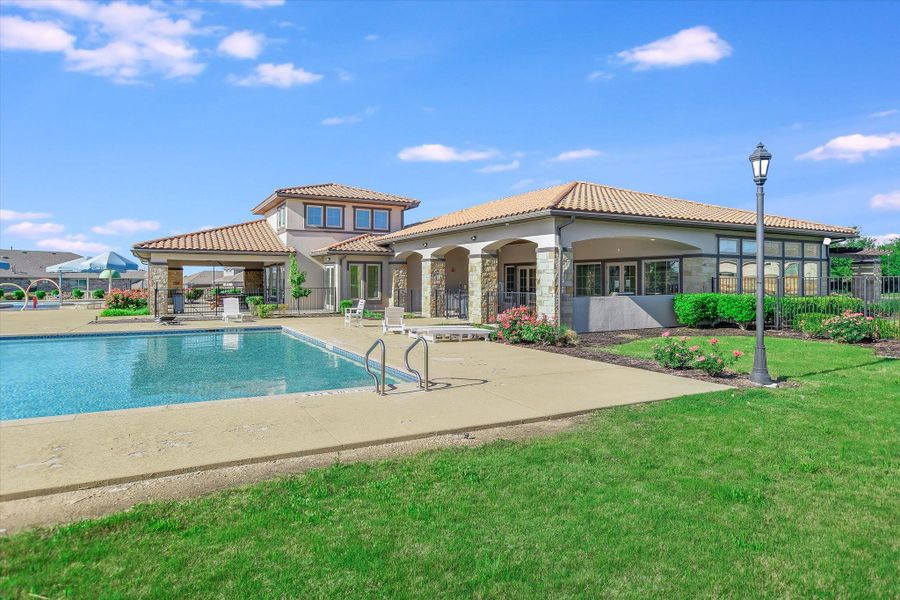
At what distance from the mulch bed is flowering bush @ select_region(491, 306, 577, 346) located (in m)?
0.43

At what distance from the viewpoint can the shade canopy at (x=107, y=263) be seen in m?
35.2

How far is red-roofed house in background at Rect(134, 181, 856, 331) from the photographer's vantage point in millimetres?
16984

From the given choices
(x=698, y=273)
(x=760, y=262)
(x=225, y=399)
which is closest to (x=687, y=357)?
(x=760, y=262)

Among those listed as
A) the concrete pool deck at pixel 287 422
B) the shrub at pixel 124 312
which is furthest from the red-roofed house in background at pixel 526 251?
the concrete pool deck at pixel 287 422

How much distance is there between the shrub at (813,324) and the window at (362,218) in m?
21.2

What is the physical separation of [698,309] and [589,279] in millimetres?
6851

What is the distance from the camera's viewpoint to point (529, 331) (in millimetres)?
14523

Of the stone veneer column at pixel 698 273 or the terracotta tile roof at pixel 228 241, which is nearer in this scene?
the stone veneer column at pixel 698 273

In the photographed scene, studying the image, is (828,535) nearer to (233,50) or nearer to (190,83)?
(233,50)

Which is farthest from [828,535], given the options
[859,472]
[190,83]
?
[190,83]

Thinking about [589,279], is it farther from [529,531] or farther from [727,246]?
[529,531]

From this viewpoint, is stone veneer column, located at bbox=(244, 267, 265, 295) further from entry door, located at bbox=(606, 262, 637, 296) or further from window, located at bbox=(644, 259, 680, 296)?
window, located at bbox=(644, 259, 680, 296)

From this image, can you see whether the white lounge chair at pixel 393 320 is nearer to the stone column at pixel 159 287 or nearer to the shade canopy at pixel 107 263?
the stone column at pixel 159 287

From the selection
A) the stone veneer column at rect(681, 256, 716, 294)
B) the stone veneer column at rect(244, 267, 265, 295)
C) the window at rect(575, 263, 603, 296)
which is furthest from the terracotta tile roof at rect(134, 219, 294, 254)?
the stone veneer column at rect(681, 256, 716, 294)
